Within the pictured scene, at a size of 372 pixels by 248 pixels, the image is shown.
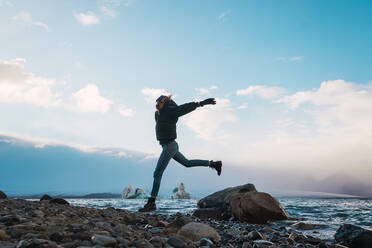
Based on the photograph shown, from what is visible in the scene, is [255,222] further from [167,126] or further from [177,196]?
[177,196]

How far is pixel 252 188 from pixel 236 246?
640 centimetres

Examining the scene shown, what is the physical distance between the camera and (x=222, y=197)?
10125 mm

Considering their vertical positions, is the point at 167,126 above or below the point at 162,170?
above

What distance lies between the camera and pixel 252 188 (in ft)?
32.4

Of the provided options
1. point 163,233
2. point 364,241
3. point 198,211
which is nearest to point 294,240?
point 364,241

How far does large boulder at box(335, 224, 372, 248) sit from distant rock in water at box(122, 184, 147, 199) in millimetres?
75727

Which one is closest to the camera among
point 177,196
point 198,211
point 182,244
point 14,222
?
point 182,244

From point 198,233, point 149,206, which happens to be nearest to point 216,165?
point 149,206

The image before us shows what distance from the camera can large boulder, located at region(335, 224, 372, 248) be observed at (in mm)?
4621

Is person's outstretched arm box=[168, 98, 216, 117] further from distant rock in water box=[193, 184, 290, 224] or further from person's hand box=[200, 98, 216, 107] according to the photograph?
distant rock in water box=[193, 184, 290, 224]

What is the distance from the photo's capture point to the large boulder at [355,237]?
462 cm

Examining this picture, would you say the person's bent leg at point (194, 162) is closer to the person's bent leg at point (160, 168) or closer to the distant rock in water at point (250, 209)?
the person's bent leg at point (160, 168)

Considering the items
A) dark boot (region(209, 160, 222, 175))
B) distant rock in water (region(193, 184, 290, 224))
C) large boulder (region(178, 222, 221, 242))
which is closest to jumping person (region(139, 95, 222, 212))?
dark boot (region(209, 160, 222, 175))

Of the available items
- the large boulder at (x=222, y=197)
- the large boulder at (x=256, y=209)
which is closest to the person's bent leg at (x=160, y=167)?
the large boulder at (x=256, y=209)
